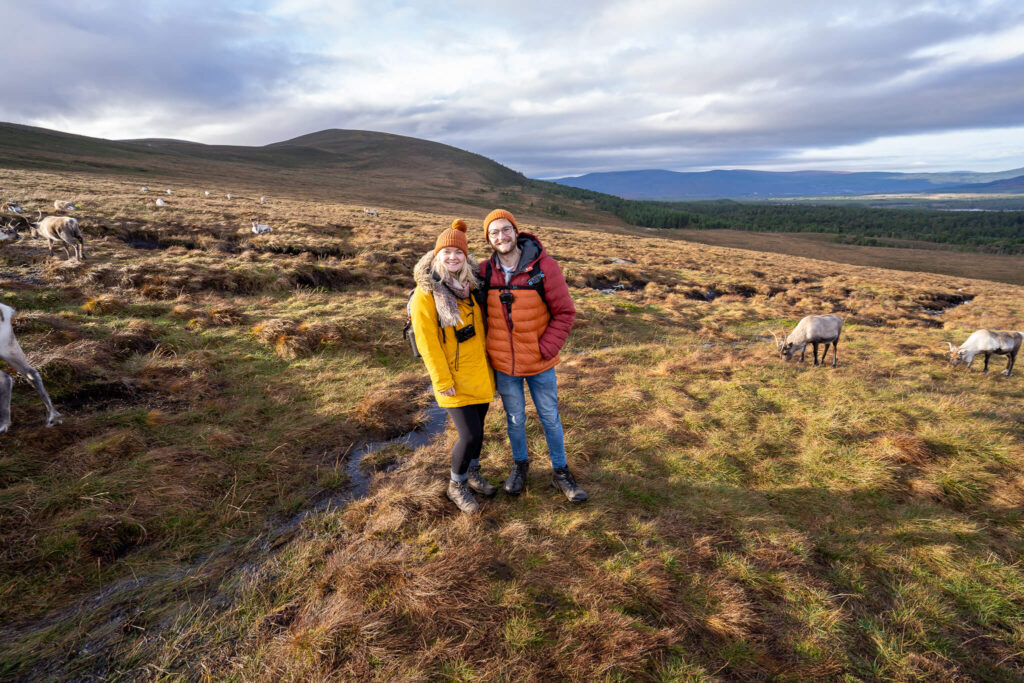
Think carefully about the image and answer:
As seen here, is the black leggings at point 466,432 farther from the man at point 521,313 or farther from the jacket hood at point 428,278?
the jacket hood at point 428,278

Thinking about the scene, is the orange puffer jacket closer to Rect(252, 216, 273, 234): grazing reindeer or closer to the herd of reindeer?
the herd of reindeer

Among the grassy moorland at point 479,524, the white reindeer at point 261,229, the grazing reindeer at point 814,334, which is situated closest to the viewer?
the grassy moorland at point 479,524

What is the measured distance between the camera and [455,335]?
404 centimetres

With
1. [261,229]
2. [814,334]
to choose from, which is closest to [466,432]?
[814,334]

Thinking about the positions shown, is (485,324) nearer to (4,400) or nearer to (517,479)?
(517,479)

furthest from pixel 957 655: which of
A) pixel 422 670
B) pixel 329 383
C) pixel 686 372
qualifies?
pixel 329 383

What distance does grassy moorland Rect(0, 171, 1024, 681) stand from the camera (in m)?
3.06

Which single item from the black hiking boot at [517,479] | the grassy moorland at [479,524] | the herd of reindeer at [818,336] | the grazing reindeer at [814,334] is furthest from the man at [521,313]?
the herd of reindeer at [818,336]

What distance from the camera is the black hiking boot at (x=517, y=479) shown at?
189 inches

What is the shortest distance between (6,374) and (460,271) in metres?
5.89

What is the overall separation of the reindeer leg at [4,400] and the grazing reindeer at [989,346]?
19.2 metres

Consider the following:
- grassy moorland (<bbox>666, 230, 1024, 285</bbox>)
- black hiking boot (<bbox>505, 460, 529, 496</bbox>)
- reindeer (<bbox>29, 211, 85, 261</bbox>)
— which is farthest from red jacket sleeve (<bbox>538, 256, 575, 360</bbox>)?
grassy moorland (<bbox>666, 230, 1024, 285</bbox>)

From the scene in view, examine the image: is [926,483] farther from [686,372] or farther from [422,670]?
[422,670]

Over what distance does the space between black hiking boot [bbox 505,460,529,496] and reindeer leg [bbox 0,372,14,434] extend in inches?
238
